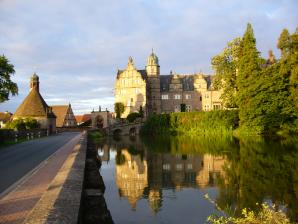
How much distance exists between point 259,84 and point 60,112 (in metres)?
60.7

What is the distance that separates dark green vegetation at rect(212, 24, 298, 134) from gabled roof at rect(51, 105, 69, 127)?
5161cm

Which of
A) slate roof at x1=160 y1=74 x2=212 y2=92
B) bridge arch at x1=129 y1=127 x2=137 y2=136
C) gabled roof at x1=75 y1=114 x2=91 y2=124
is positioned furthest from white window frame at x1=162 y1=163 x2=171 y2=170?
gabled roof at x1=75 y1=114 x2=91 y2=124

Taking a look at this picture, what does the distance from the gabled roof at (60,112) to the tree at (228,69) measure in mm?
51328

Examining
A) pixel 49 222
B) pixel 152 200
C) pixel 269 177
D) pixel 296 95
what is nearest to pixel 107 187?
pixel 152 200

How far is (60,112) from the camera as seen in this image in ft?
316

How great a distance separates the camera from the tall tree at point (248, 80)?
49969 mm

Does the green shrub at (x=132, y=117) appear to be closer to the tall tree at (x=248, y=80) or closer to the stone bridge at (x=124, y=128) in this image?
the stone bridge at (x=124, y=128)

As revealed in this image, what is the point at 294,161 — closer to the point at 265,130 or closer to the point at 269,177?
the point at 269,177

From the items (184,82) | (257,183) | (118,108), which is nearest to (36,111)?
(118,108)

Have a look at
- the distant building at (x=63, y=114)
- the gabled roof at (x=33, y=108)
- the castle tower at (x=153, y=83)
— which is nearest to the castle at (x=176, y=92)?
the castle tower at (x=153, y=83)

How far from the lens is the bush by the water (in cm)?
6166

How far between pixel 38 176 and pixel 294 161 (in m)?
16.3

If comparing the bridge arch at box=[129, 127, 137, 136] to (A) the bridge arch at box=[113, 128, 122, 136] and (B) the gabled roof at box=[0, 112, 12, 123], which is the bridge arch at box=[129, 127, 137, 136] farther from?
(B) the gabled roof at box=[0, 112, 12, 123]

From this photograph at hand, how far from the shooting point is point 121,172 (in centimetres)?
2306
